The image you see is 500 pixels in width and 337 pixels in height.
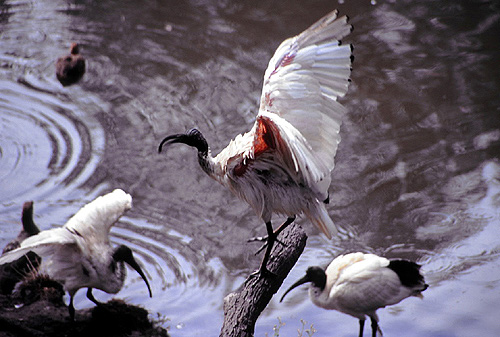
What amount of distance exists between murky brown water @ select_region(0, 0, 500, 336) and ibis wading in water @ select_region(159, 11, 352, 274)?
177cm

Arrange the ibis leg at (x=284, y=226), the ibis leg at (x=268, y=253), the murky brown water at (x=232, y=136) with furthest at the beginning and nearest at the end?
the murky brown water at (x=232, y=136) < the ibis leg at (x=284, y=226) < the ibis leg at (x=268, y=253)

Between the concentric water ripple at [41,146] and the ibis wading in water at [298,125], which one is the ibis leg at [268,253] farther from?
the concentric water ripple at [41,146]

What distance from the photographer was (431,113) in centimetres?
851

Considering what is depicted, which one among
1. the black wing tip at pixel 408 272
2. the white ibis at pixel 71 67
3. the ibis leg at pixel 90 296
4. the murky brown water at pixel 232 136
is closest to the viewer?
the black wing tip at pixel 408 272

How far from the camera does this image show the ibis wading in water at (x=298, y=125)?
4148 millimetres

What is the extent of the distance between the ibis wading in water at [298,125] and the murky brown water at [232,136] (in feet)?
5.79

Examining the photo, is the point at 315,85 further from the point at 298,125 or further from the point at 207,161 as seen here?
the point at 207,161

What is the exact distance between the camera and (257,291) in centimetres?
448

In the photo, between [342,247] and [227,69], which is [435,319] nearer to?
[342,247]

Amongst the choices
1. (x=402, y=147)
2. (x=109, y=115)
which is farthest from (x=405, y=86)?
(x=109, y=115)

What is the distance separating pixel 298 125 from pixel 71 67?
5346 millimetres

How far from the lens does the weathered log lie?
422cm

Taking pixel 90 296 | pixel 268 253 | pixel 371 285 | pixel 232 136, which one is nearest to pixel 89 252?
pixel 90 296

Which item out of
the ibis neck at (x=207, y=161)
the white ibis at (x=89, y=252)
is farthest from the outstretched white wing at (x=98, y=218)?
the ibis neck at (x=207, y=161)
